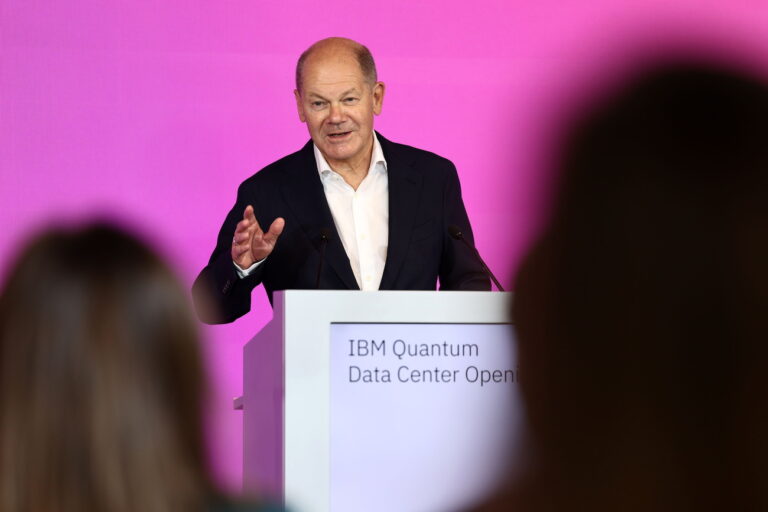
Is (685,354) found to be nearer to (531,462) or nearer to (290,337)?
(531,462)

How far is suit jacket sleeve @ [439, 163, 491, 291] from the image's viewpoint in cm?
289

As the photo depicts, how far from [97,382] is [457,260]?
81.8 inches

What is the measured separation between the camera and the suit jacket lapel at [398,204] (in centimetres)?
298

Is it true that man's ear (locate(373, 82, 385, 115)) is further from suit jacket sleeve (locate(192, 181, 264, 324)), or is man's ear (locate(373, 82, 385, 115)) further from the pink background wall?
the pink background wall

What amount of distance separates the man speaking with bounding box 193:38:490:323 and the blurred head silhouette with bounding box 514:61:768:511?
6.83ft

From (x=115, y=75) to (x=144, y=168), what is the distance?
395 mm

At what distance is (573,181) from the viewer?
490 millimetres

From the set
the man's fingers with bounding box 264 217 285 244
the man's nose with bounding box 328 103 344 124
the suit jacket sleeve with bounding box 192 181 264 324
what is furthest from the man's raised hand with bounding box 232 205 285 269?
the man's nose with bounding box 328 103 344 124

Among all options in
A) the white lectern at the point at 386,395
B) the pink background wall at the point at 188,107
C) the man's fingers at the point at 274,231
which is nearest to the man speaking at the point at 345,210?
the man's fingers at the point at 274,231

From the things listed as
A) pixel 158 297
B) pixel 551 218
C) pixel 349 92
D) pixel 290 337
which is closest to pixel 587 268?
pixel 551 218

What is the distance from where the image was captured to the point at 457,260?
2955mm

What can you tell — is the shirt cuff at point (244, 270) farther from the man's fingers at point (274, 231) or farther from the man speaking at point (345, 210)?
the man's fingers at point (274, 231)

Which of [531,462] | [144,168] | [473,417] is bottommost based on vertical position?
[473,417]

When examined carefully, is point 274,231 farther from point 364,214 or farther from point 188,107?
point 188,107
